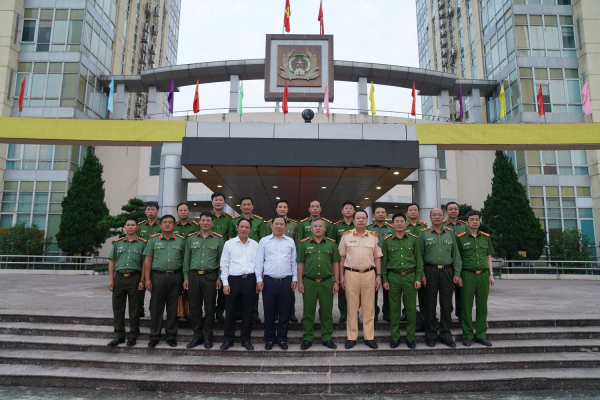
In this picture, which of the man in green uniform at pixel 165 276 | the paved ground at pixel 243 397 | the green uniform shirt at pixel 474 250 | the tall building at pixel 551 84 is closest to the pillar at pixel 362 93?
the tall building at pixel 551 84

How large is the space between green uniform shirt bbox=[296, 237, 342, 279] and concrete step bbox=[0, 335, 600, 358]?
0.94 meters

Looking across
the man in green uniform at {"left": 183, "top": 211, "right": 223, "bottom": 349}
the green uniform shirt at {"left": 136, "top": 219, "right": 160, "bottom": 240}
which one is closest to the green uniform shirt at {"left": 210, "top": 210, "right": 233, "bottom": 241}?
the man in green uniform at {"left": 183, "top": 211, "right": 223, "bottom": 349}

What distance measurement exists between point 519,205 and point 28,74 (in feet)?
87.9

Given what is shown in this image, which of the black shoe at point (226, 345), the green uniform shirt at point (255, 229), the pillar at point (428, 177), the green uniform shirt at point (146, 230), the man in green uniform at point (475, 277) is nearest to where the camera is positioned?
the black shoe at point (226, 345)

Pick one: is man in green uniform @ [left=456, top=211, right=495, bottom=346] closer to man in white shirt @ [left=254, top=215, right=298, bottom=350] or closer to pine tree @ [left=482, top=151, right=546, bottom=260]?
man in white shirt @ [left=254, top=215, right=298, bottom=350]

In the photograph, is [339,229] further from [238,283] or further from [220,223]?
[238,283]

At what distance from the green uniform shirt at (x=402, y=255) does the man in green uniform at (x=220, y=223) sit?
90.8 inches

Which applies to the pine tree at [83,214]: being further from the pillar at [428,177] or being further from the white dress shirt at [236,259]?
the white dress shirt at [236,259]

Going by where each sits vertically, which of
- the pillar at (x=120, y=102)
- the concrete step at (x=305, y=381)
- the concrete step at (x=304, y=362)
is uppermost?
the pillar at (x=120, y=102)

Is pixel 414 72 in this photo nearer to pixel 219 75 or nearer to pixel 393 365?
pixel 219 75

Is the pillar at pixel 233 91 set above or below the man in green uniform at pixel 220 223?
above

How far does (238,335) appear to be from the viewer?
544 centimetres

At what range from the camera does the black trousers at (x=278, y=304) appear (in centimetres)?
512

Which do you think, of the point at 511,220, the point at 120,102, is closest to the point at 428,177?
the point at 511,220
